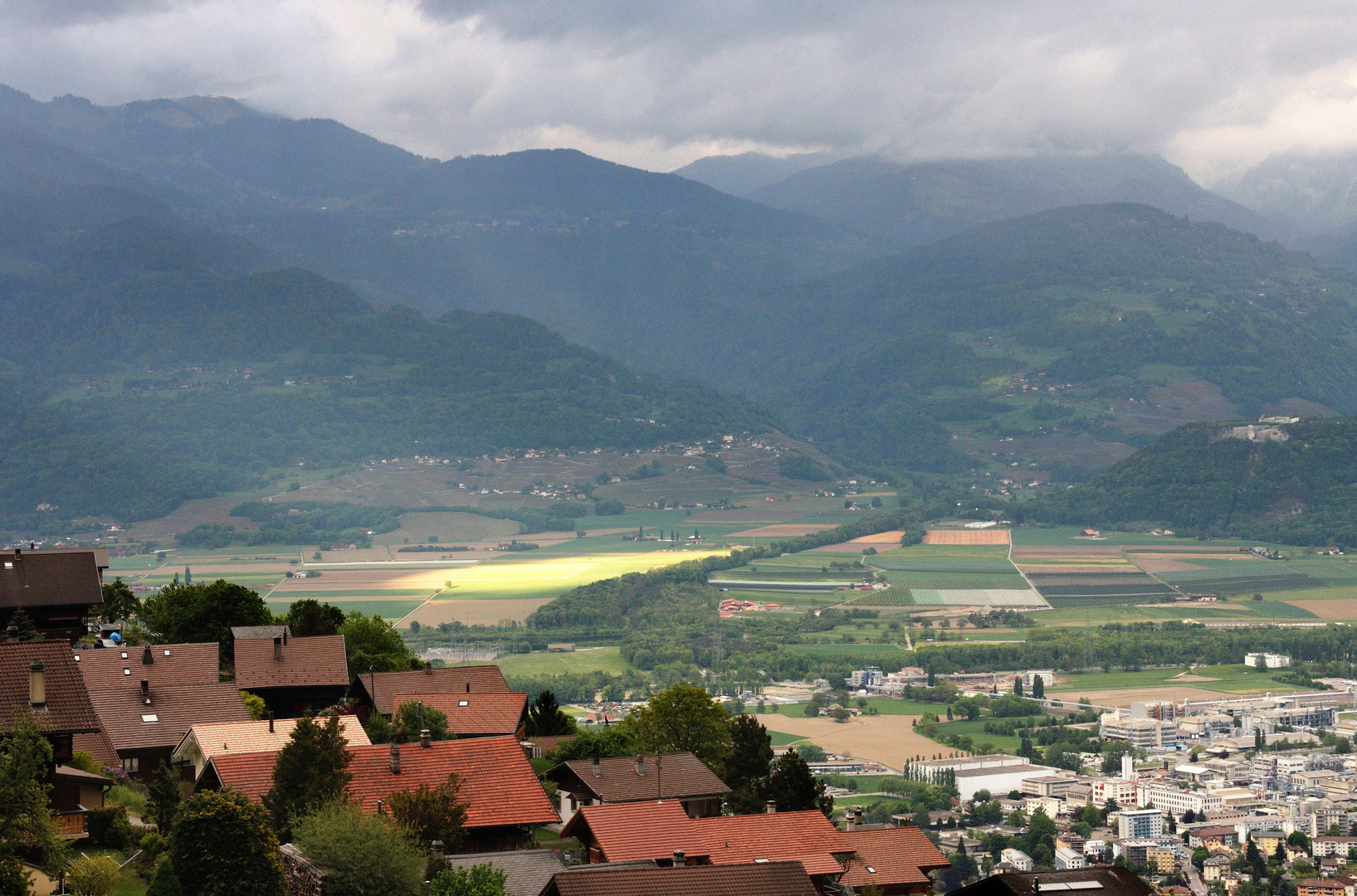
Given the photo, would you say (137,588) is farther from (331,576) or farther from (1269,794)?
(1269,794)

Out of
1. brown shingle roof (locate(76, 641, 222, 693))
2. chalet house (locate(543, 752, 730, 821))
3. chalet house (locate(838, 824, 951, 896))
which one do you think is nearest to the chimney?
brown shingle roof (locate(76, 641, 222, 693))

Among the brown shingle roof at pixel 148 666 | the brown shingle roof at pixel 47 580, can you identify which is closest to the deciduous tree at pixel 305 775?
the brown shingle roof at pixel 148 666

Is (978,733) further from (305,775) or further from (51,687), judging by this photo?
(51,687)

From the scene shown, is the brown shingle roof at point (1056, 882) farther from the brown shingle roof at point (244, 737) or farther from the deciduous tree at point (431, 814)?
the brown shingle roof at point (244, 737)

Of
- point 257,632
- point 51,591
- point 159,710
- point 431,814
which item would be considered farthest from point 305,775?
point 51,591

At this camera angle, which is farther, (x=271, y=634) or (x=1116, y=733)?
(x=1116, y=733)

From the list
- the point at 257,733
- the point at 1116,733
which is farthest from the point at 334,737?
the point at 1116,733
